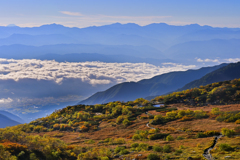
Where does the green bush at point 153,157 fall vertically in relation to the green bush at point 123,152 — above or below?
above

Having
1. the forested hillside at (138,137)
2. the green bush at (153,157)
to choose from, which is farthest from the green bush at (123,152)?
the green bush at (153,157)

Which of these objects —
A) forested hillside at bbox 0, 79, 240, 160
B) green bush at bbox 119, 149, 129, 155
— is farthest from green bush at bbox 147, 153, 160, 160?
green bush at bbox 119, 149, 129, 155

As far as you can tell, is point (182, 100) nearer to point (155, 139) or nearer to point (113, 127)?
point (113, 127)

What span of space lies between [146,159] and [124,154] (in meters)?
4.52

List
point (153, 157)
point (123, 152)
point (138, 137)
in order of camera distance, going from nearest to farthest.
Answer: point (153, 157) < point (123, 152) < point (138, 137)

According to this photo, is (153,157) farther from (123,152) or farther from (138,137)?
(138,137)

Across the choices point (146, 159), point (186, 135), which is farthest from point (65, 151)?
point (186, 135)

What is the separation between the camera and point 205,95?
72.9 meters

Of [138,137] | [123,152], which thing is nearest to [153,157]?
[123,152]

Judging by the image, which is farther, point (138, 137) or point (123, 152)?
point (138, 137)

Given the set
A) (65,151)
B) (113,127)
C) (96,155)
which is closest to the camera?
(96,155)

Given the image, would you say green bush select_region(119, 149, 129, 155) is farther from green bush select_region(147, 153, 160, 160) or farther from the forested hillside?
green bush select_region(147, 153, 160, 160)

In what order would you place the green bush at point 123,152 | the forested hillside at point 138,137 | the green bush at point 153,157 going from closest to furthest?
the green bush at point 153,157 → the forested hillside at point 138,137 → the green bush at point 123,152

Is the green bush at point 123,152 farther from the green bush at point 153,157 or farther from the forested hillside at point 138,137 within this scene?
the green bush at point 153,157
